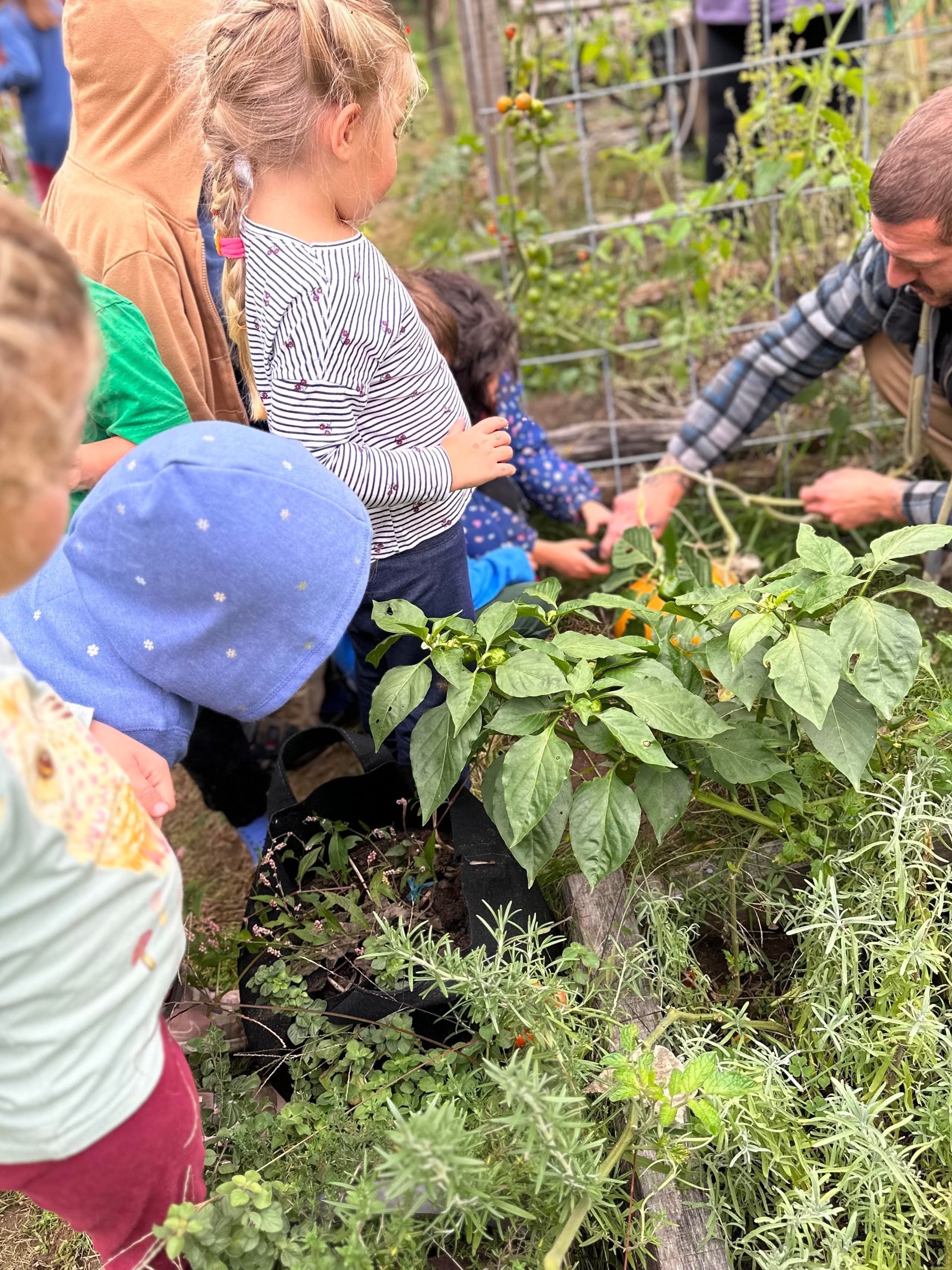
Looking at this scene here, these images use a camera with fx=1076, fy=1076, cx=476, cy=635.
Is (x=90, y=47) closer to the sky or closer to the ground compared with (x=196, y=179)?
closer to the sky

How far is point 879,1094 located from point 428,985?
56cm

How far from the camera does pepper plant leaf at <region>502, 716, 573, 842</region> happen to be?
1265mm

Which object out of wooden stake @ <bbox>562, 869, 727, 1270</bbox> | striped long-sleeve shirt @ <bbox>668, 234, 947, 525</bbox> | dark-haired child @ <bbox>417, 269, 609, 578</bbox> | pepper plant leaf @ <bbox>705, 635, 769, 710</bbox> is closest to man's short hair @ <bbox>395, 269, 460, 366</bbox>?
dark-haired child @ <bbox>417, 269, 609, 578</bbox>

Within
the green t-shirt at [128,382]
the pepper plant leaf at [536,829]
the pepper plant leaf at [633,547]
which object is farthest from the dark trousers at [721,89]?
the pepper plant leaf at [536,829]

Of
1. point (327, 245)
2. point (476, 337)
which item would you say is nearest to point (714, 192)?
point (476, 337)

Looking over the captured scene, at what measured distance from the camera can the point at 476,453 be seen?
1674 mm

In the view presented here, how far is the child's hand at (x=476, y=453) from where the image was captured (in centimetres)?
167

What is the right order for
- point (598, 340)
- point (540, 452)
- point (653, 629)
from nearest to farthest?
point (653, 629)
point (540, 452)
point (598, 340)

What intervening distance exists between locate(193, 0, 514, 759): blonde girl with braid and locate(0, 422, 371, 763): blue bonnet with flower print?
0.96 feet

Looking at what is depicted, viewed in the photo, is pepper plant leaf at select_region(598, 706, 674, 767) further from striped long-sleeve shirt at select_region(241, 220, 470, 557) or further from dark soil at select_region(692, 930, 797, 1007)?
striped long-sleeve shirt at select_region(241, 220, 470, 557)

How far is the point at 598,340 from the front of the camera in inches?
108

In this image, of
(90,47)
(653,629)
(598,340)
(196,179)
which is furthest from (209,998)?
(598,340)

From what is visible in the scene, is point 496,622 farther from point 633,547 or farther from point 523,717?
point 633,547

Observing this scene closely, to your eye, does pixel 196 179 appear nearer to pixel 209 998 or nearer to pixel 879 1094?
pixel 209 998
